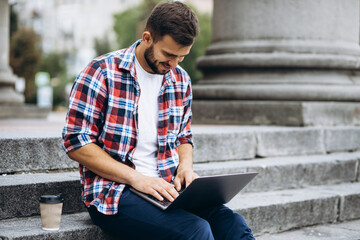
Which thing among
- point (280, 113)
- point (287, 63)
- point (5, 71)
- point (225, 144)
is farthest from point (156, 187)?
point (5, 71)

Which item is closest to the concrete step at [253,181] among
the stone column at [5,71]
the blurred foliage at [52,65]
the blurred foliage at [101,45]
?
the stone column at [5,71]

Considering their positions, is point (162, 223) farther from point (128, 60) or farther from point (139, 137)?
point (128, 60)

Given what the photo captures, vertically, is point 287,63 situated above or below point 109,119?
above

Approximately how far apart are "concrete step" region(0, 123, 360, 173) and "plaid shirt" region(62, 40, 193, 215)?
80 centimetres

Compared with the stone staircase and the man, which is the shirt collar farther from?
the stone staircase

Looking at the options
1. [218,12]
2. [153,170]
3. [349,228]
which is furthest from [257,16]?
[153,170]

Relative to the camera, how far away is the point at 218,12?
6.58m

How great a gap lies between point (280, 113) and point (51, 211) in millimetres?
3565

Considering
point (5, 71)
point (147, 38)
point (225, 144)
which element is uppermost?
point (147, 38)

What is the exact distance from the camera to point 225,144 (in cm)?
483

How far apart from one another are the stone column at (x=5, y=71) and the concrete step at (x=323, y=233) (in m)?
8.70

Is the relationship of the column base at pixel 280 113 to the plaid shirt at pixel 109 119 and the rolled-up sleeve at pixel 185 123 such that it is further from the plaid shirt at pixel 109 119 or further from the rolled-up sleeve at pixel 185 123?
the plaid shirt at pixel 109 119

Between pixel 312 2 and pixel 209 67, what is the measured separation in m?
1.45

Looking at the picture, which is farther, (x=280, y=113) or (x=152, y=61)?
(x=280, y=113)
